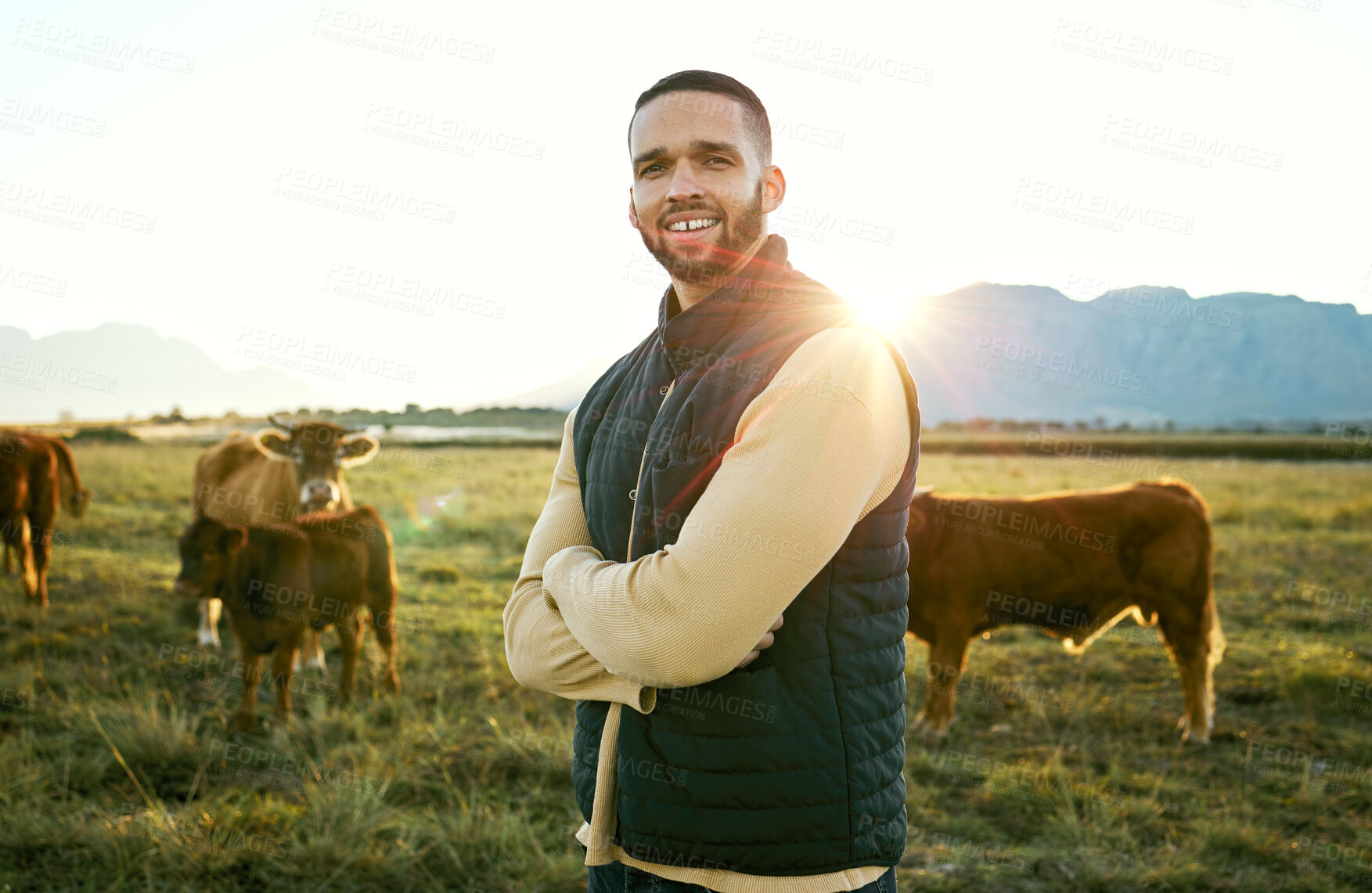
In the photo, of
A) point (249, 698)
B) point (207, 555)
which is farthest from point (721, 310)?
point (207, 555)

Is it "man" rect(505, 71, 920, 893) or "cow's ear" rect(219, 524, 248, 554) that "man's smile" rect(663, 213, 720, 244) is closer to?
"man" rect(505, 71, 920, 893)

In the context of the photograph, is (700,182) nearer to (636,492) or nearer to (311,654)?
(636,492)

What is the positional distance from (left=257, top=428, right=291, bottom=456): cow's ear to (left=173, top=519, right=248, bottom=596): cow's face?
2671 mm

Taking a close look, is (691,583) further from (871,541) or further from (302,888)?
(302,888)

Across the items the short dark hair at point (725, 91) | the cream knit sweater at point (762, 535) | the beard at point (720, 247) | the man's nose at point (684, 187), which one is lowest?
the cream knit sweater at point (762, 535)

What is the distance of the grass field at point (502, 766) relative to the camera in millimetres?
3748

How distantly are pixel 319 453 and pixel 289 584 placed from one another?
2.61 m

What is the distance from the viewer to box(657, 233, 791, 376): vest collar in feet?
5.54

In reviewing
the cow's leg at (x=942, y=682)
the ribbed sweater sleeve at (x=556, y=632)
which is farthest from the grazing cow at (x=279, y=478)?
the ribbed sweater sleeve at (x=556, y=632)

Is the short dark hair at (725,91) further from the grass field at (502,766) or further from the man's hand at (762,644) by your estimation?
the grass field at (502,766)

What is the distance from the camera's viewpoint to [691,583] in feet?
4.53

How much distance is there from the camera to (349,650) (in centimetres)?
621

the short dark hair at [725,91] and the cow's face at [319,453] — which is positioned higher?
the short dark hair at [725,91]

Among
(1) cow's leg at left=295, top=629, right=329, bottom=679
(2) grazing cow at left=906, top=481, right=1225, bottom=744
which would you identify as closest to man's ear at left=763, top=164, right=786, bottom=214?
(2) grazing cow at left=906, top=481, right=1225, bottom=744
